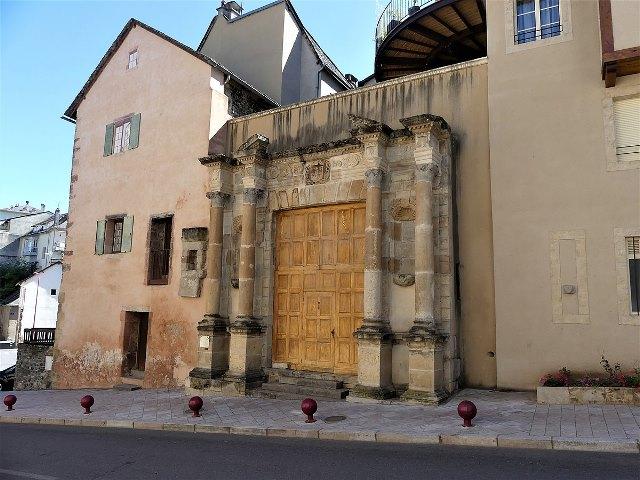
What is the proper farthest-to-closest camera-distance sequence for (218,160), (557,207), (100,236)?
(100,236), (218,160), (557,207)

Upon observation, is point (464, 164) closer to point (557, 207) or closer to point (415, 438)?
point (557, 207)

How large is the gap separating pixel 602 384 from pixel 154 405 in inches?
314

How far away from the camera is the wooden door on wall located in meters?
10.2

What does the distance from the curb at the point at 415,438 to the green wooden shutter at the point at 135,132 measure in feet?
28.9

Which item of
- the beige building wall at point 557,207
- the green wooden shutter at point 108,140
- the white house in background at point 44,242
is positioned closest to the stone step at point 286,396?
the beige building wall at point 557,207

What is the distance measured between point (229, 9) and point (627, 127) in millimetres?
14296

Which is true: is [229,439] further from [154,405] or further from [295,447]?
[154,405]

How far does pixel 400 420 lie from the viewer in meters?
7.24

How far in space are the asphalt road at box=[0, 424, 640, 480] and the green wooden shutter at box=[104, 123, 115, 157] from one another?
33.9 feet

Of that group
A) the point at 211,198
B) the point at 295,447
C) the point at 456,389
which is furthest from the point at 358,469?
the point at 211,198

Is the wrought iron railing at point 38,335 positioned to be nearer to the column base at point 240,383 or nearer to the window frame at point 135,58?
the window frame at point 135,58

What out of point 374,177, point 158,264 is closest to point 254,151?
point 374,177

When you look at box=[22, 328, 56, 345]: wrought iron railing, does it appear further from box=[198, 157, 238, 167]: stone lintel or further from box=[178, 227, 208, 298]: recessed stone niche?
box=[198, 157, 238, 167]: stone lintel

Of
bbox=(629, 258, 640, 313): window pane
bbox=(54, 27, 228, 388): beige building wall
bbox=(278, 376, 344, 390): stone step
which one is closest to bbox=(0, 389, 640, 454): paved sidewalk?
bbox=(278, 376, 344, 390): stone step
